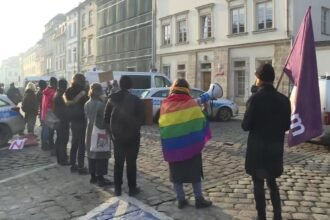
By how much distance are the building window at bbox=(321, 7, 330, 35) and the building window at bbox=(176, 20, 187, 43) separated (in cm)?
975

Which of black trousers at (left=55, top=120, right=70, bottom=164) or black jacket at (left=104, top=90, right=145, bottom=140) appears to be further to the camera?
black trousers at (left=55, top=120, right=70, bottom=164)

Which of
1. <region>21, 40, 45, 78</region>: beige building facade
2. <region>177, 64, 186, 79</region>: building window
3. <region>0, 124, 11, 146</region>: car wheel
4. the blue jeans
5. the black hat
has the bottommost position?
the blue jeans

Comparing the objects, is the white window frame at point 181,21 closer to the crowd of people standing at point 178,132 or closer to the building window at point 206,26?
the building window at point 206,26

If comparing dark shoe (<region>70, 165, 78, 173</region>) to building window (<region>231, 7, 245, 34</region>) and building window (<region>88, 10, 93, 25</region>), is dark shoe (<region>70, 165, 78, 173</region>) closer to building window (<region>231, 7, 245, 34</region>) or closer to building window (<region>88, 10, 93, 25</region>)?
building window (<region>231, 7, 245, 34</region>)

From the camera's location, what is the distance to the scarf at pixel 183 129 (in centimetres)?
595

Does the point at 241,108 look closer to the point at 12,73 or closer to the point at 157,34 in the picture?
the point at 157,34

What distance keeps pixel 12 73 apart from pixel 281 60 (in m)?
136

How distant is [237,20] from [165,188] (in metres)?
23.0

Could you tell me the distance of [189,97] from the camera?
6.05 m

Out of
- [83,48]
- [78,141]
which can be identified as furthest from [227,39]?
[83,48]

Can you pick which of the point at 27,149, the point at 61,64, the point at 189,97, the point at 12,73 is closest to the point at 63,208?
the point at 189,97

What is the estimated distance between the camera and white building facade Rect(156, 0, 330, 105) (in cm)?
2566

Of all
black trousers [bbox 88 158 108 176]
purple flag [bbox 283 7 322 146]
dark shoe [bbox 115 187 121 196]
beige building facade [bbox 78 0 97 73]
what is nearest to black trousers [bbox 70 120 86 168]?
black trousers [bbox 88 158 108 176]

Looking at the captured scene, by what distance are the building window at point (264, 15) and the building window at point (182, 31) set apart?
289 inches
